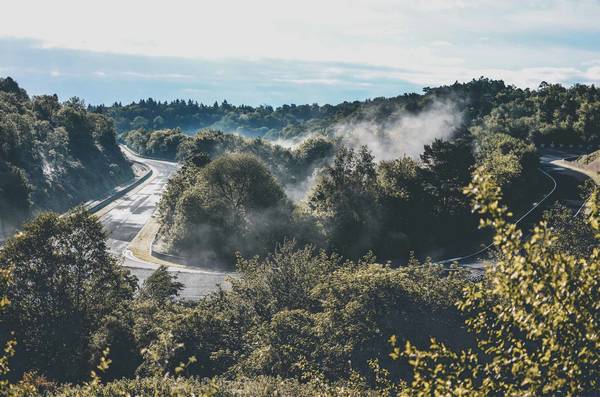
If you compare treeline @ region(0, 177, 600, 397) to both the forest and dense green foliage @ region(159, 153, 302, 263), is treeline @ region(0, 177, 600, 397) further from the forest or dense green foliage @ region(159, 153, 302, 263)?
dense green foliage @ region(159, 153, 302, 263)

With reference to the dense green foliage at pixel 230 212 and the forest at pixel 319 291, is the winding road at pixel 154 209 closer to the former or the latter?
the forest at pixel 319 291

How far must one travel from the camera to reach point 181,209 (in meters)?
65.9

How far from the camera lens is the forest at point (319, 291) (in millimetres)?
10297

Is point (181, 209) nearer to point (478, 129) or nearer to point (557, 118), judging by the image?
point (478, 129)

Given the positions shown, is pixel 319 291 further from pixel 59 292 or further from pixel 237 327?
pixel 59 292

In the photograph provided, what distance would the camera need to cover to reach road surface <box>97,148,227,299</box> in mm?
56375

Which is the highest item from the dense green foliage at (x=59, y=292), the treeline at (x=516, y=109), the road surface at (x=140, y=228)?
the treeline at (x=516, y=109)

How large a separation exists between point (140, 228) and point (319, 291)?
63.0 m

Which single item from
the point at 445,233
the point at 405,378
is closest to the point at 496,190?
the point at 405,378

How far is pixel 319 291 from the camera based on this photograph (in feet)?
100

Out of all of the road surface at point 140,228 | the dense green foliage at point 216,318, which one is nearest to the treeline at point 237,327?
the dense green foliage at point 216,318

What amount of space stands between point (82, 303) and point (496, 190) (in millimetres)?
29744

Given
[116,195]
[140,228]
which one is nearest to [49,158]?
[116,195]

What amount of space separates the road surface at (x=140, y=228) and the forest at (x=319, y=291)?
10.3 feet
